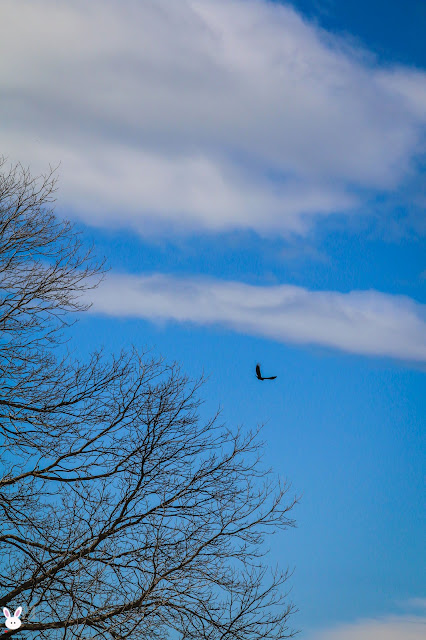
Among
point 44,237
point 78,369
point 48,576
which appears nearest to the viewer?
point 48,576

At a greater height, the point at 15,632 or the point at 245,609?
the point at 245,609

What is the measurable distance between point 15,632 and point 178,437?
330 centimetres

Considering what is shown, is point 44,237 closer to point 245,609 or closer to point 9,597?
point 9,597

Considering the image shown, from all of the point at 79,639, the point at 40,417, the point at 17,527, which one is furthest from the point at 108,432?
Answer: the point at 79,639

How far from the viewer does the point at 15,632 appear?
8516 mm

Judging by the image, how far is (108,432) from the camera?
32.2 feet

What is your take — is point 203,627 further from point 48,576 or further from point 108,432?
point 108,432

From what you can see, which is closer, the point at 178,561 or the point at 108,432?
the point at 178,561

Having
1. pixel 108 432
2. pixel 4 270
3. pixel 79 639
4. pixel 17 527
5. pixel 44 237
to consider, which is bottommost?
pixel 79 639

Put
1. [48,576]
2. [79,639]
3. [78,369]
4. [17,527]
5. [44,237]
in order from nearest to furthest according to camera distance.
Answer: [79,639], [48,576], [17,527], [78,369], [44,237]

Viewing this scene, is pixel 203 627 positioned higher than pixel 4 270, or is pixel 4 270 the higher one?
pixel 4 270

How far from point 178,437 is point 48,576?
2572 mm

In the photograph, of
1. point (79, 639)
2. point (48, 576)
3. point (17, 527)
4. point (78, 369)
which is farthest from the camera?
point (78, 369)

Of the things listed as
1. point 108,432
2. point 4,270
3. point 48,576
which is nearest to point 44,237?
point 4,270
